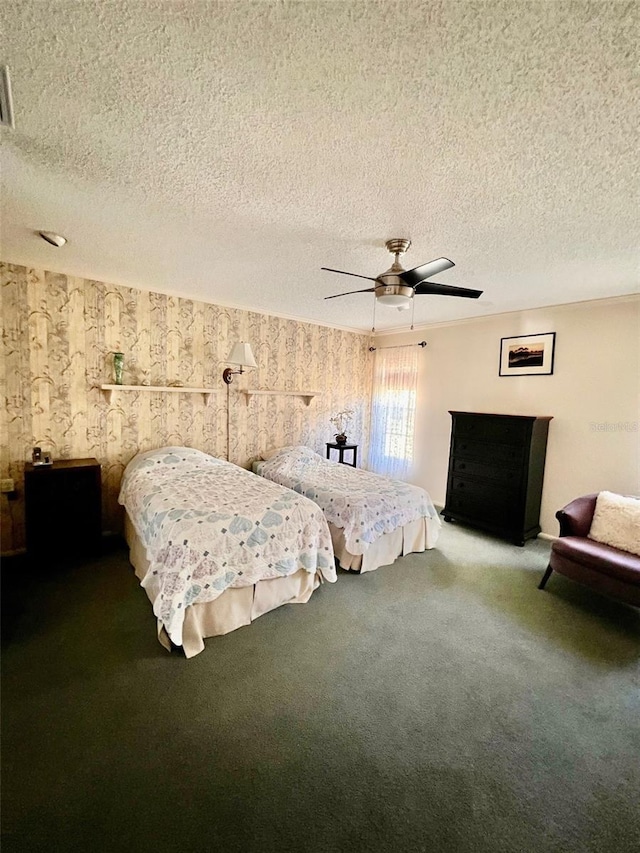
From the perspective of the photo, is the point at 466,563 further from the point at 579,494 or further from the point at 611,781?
the point at 611,781

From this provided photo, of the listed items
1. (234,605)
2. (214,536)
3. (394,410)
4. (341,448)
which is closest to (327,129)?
(214,536)

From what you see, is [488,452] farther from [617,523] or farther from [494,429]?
[617,523]

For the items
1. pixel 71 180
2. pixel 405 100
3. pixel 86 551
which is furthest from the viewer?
pixel 86 551

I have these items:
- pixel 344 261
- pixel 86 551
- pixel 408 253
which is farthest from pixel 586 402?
pixel 86 551

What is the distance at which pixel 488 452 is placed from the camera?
3.99 metres

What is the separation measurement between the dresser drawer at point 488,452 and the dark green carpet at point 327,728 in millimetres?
1552

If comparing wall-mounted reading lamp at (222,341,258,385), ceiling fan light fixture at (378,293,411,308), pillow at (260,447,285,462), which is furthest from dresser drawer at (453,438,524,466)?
wall-mounted reading lamp at (222,341,258,385)

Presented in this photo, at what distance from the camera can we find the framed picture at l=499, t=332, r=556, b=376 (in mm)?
3922

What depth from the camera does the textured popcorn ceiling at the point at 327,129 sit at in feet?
3.36

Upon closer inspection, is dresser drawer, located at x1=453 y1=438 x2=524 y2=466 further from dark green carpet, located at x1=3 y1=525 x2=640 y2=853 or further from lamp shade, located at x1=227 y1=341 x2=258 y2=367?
lamp shade, located at x1=227 y1=341 x2=258 y2=367

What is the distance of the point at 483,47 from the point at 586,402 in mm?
3561

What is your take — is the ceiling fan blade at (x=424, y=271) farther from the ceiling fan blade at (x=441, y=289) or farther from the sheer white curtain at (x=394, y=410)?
the sheer white curtain at (x=394, y=410)

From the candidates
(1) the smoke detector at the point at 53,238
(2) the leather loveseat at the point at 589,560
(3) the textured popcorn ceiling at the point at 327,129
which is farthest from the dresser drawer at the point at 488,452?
(1) the smoke detector at the point at 53,238

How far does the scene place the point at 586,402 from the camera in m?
3.68
